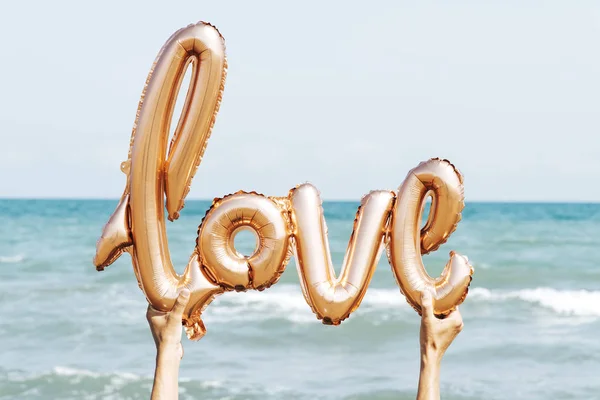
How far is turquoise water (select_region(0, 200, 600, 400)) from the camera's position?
338 inches

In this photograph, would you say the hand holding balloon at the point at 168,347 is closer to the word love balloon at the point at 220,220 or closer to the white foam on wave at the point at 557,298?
the word love balloon at the point at 220,220

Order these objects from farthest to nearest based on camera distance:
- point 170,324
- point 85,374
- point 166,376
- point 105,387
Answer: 1. point 85,374
2. point 105,387
3. point 170,324
4. point 166,376

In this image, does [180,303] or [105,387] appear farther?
[105,387]

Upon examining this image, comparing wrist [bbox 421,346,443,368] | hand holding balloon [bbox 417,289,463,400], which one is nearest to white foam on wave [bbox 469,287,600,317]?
hand holding balloon [bbox 417,289,463,400]

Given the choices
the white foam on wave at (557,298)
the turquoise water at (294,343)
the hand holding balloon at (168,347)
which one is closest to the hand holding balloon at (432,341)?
the hand holding balloon at (168,347)

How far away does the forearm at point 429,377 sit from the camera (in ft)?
12.4

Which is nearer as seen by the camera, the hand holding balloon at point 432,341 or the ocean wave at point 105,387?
the hand holding balloon at point 432,341

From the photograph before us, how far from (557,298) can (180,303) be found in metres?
11.0

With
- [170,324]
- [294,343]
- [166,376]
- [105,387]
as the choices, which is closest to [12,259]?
[294,343]

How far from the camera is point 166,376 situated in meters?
3.78

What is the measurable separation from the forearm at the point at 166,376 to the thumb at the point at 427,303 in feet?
→ 3.40

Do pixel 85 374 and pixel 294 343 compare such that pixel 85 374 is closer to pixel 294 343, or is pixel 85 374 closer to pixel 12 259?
pixel 294 343

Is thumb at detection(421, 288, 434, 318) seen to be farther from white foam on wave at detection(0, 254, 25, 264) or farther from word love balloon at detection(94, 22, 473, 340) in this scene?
white foam on wave at detection(0, 254, 25, 264)

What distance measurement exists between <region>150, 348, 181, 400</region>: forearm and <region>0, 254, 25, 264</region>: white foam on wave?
614 inches
